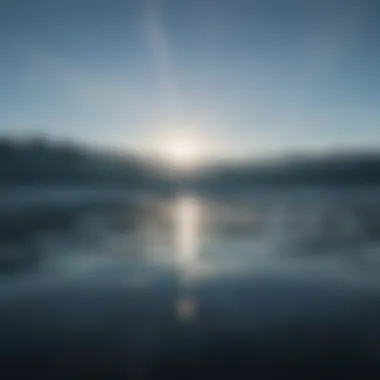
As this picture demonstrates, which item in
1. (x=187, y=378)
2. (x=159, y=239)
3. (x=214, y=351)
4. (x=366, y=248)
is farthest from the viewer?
(x=159, y=239)

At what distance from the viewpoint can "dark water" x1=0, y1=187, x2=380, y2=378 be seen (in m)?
4.70

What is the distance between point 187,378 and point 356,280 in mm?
4834

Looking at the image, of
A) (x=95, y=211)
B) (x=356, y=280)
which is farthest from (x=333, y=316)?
(x=95, y=211)

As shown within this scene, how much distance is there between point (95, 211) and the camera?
742 inches

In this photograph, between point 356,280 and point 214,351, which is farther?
point 356,280

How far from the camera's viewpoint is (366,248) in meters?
10.9

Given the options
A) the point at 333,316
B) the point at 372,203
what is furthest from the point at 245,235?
the point at 372,203

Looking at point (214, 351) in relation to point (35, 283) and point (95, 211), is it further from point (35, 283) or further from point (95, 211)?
point (95, 211)

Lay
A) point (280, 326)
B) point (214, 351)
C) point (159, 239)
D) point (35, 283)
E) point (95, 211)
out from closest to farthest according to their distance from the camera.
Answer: point (214, 351) < point (280, 326) < point (35, 283) < point (159, 239) < point (95, 211)

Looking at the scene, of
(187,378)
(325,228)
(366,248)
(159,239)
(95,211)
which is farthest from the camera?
(95,211)

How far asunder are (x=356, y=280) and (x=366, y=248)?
329cm

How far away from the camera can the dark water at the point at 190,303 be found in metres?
4.70

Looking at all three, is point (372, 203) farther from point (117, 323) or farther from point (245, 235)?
point (117, 323)

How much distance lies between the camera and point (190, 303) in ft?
22.2
